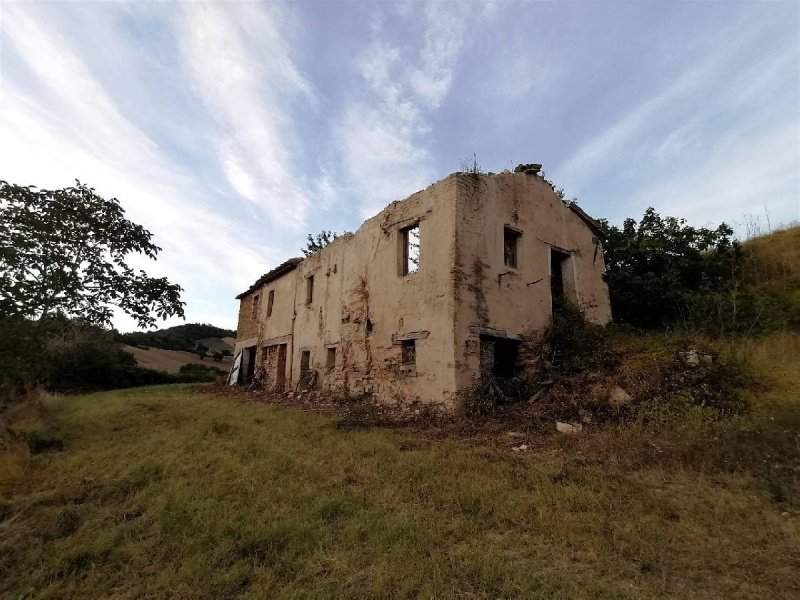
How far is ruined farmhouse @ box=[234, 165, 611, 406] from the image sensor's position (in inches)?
366

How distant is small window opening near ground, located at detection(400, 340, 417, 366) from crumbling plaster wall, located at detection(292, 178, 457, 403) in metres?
0.12

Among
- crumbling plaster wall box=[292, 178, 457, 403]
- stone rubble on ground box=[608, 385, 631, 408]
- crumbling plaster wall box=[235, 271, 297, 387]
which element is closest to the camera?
stone rubble on ground box=[608, 385, 631, 408]

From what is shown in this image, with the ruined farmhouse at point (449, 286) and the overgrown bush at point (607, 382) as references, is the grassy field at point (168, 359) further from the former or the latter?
the overgrown bush at point (607, 382)

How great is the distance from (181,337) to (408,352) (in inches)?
1584

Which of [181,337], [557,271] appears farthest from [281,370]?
[181,337]

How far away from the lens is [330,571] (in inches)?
124

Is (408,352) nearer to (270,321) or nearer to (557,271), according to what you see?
(557,271)

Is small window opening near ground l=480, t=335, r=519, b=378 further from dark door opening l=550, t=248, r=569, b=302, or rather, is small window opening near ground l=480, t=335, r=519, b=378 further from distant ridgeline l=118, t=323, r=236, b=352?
distant ridgeline l=118, t=323, r=236, b=352

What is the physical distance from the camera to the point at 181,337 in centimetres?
4303

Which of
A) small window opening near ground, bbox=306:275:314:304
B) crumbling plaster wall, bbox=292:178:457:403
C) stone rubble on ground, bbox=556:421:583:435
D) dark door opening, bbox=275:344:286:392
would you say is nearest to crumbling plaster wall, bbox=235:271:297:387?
dark door opening, bbox=275:344:286:392

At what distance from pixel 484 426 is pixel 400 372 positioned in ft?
9.73

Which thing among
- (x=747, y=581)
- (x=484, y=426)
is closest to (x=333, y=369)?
(x=484, y=426)

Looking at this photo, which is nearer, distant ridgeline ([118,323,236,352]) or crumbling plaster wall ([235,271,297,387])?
crumbling plaster wall ([235,271,297,387])

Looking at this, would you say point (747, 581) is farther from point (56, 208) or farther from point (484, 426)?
point (56, 208)
